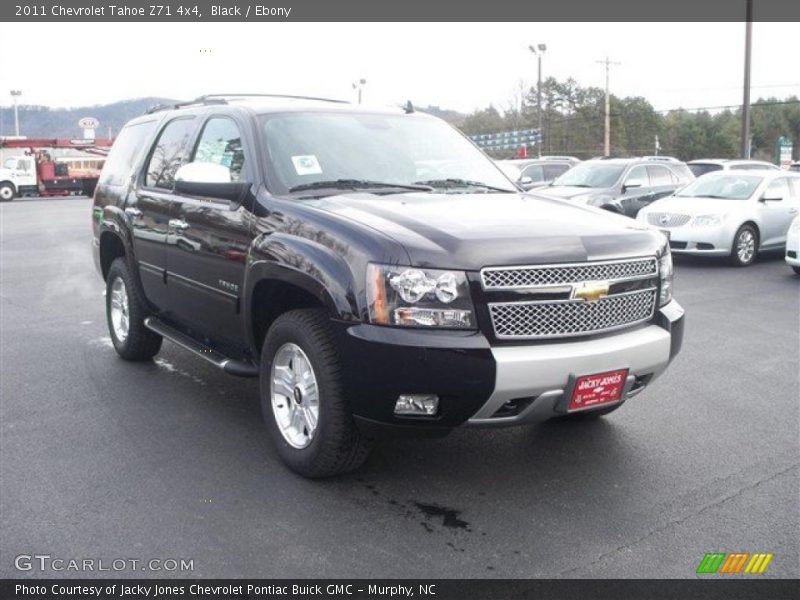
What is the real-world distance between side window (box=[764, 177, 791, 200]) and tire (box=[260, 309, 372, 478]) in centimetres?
1147

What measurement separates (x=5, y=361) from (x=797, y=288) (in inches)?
373

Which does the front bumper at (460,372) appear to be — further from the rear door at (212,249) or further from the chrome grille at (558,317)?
the rear door at (212,249)

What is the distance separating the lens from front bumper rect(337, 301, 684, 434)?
3.59 metres

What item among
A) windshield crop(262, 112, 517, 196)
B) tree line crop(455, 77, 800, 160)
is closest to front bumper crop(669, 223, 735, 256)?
windshield crop(262, 112, 517, 196)

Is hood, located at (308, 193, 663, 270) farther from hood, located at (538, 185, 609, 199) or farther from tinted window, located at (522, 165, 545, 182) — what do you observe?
tinted window, located at (522, 165, 545, 182)

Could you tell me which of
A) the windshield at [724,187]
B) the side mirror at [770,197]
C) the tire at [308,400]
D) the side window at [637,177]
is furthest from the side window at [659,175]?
the tire at [308,400]

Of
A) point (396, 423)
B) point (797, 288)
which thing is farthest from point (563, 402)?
point (797, 288)

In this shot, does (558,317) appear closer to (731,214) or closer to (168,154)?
(168,154)

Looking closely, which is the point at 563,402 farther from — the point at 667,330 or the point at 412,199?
the point at 412,199

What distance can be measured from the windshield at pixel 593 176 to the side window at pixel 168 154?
1176 centimetres

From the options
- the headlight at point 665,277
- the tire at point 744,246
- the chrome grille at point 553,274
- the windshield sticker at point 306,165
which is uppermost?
the windshield sticker at point 306,165

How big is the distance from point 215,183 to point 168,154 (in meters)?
1.51

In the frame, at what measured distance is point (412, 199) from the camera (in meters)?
4.52

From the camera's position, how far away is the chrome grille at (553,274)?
3.70 meters
